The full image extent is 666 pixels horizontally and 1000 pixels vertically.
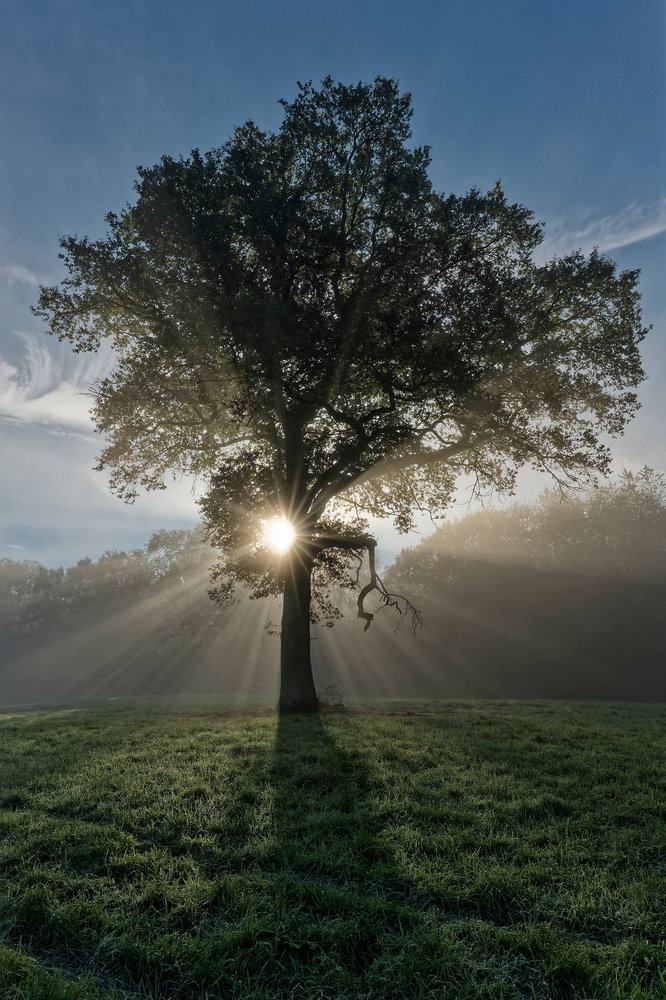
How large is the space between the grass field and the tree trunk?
723 cm

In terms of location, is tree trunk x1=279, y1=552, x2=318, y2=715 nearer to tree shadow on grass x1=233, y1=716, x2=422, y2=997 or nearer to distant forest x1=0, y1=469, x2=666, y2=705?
tree shadow on grass x1=233, y1=716, x2=422, y2=997

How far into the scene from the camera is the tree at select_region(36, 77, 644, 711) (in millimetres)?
14016

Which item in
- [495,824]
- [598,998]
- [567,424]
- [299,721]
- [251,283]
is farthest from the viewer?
[567,424]

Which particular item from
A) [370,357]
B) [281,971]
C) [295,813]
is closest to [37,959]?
[281,971]

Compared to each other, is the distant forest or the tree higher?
the tree

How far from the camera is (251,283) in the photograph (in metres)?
14.2

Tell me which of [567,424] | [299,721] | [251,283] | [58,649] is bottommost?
[58,649]

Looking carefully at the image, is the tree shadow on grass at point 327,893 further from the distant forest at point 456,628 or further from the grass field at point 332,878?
the distant forest at point 456,628

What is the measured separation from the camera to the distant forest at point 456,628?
45.2 meters

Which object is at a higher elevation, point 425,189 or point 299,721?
Result: point 425,189

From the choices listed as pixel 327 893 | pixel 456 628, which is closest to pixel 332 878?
pixel 327 893

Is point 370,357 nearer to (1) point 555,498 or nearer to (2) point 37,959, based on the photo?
(2) point 37,959

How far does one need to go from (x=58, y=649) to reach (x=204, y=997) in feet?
275

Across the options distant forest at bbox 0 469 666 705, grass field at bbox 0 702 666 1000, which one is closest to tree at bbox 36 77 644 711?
grass field at bbox 0 702 666 1000
